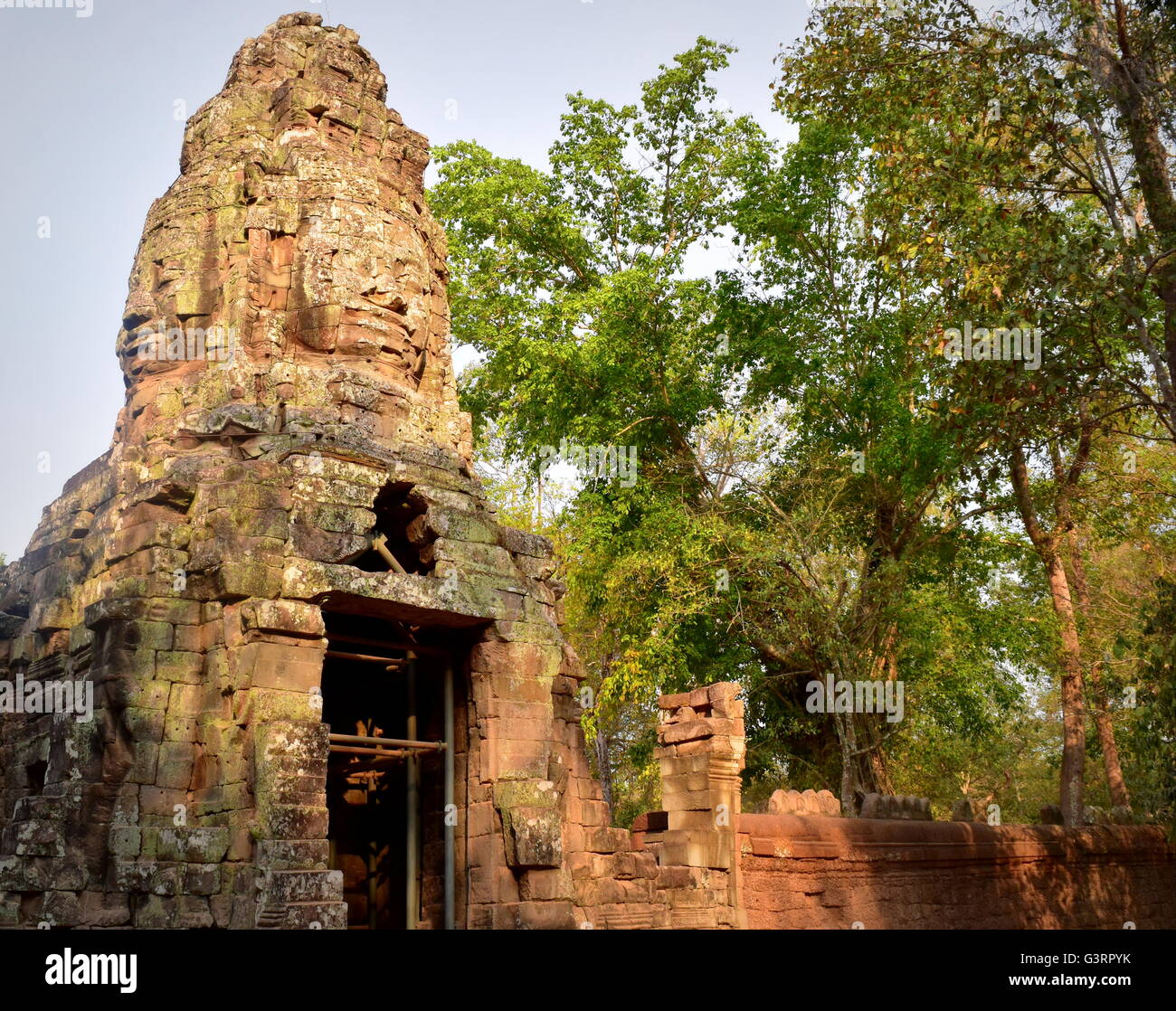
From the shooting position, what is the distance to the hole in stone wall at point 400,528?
11.4 m

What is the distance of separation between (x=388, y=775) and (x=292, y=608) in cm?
469

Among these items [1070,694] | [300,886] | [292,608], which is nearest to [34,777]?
[292,608]

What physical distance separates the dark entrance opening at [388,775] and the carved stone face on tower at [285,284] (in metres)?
2.28

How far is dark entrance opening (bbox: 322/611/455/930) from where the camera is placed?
12102 mm

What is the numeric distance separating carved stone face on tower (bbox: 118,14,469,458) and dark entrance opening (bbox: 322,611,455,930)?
7.49 ft

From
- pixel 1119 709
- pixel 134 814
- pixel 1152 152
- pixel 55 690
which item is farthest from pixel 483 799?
pixel 1119 709

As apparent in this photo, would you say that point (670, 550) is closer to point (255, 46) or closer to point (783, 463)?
point (783, 463)

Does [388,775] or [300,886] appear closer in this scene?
[300,886]

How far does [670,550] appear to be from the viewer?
63.5 ft

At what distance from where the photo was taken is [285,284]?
12.2m

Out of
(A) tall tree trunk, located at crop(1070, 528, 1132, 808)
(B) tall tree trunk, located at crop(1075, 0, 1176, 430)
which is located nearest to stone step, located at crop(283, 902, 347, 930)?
(B) tall tree trunk, located at crop(1075, 0, 1176, 430)

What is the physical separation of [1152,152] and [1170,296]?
1.50m

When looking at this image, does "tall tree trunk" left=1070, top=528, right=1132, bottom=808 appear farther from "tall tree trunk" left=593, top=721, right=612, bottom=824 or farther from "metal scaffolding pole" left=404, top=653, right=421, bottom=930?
"metal scaffolding pole" left=404, top=653, right=421, bottom=930

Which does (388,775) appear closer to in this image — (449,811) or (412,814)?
(412,814)
